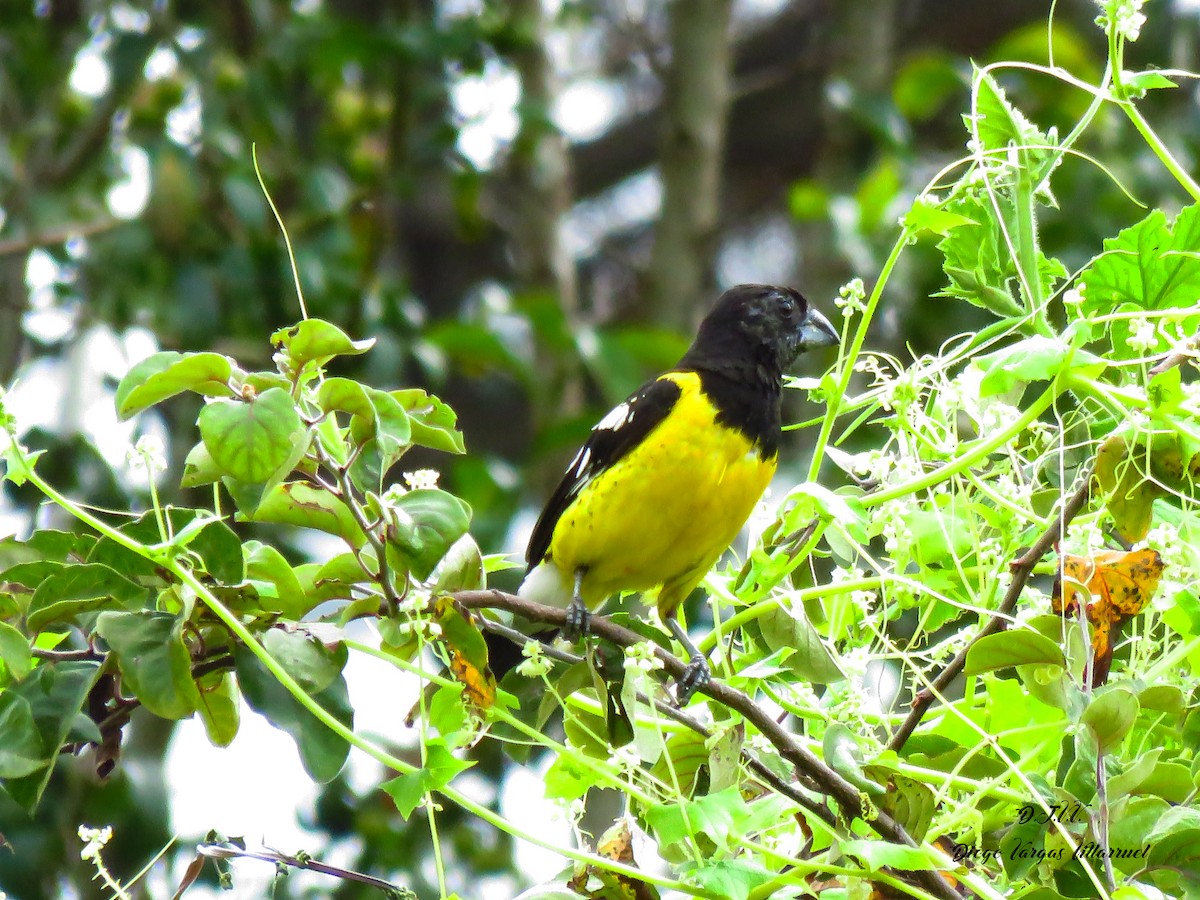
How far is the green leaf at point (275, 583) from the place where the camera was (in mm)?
1426

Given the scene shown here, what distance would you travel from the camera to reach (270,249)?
4535mm

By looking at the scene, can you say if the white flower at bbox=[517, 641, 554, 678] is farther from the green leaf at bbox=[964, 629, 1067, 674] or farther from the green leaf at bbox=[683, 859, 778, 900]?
the green leaf at bbox=[964, 629, 1067, 674]

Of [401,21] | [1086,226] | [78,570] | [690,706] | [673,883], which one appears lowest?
[1086,226]

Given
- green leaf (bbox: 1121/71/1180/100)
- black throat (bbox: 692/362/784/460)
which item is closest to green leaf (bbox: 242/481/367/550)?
green leaf (bbox: 1121/71/1180/100)

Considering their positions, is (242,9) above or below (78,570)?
above

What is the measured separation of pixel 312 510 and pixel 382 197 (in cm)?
434

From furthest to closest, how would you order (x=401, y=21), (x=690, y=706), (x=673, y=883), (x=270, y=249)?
1. (x=401, y=21)
2. (x=270, y=249)
3. (x=690, y=706)
4. (x=673, y=883)

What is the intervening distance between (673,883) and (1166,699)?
534mm

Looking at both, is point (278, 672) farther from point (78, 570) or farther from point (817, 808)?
point (817, 808)

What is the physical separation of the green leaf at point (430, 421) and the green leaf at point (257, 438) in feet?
0.83

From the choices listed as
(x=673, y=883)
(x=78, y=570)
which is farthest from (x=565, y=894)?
(x=78, y=570)

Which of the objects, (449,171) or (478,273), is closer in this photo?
(449,171)

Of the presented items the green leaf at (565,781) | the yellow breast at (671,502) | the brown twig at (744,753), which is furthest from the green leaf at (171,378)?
the yellow breast at (671,502)

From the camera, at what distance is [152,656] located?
52.1 inches
